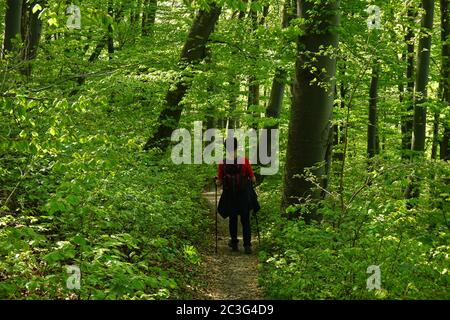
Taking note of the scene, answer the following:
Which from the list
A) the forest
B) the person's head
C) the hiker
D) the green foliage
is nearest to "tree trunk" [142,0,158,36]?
the forest

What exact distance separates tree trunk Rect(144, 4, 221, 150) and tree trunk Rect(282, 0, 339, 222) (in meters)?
4.07

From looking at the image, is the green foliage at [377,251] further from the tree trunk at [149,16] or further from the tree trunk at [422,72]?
the tree trunk at [149,16]

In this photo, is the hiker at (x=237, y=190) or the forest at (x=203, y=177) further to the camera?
the hiker at (x=237, y=190)

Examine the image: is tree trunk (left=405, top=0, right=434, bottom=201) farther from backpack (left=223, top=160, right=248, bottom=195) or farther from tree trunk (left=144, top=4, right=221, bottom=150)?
tree trunk (left=144, top=4, right=221, bottom=150)

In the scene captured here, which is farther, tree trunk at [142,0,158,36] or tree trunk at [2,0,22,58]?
tree trunk at [142,0,158,36]

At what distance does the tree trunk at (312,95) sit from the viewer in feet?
26.0

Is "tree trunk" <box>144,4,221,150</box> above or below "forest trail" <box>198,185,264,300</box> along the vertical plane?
above

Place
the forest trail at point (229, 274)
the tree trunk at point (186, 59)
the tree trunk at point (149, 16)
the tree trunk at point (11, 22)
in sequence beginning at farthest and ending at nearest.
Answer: the tree trunk at point (149, 16), the tree trunk at point (186, 59), the tree trunk at point (11, 22), the forest trail at point (229, 274)

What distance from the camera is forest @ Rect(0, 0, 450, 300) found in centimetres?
451

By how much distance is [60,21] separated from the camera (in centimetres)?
526

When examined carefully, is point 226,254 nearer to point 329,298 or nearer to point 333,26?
point 329,298

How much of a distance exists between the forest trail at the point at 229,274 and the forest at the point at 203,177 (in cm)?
5

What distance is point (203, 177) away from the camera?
46.8 ft

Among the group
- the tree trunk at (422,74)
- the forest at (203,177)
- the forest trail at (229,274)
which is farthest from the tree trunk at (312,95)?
the tree trunk at (422,74)
